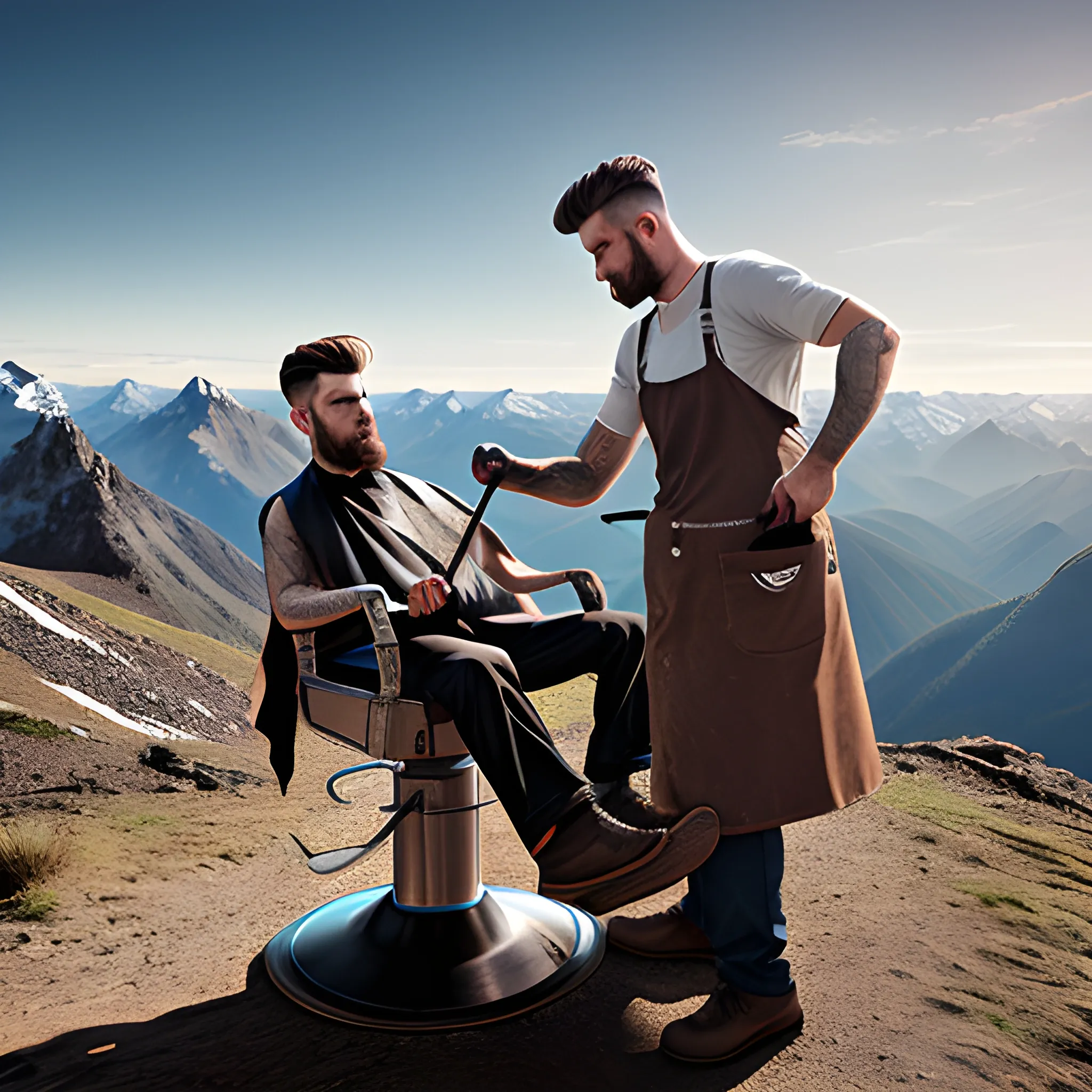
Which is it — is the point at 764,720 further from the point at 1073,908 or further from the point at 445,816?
the point at 1073,908

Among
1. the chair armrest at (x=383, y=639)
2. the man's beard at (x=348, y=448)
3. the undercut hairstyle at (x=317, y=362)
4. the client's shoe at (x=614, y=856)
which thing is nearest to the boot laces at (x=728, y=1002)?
the client's shoe at (x=614, y=856)

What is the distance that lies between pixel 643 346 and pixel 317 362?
1059 millimetres

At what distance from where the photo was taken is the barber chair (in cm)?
305

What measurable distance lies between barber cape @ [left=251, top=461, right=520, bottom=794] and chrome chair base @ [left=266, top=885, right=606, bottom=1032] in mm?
664

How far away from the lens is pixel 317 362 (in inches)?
127

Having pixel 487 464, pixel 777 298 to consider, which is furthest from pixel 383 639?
pixel 777 298

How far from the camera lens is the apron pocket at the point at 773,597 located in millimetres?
2742

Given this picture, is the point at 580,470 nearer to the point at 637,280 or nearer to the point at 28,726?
the point at 637,280

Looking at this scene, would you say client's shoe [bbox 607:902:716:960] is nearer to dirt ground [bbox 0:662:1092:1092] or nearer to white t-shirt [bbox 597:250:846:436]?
dirt ground [bbox 0:662:1092:1092]

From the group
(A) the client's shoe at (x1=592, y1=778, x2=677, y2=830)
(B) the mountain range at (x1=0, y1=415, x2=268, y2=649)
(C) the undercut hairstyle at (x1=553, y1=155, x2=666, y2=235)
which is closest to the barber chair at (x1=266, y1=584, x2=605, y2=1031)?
(A) the client's shoe at (x1=592, y1=778, x2=677, y2=830)

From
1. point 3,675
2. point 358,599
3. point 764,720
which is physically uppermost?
point 358,599

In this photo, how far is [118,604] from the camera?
27.6 feet

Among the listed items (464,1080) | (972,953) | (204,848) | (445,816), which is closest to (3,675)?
(204,848)

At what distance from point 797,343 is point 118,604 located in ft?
23.3
